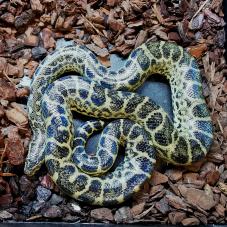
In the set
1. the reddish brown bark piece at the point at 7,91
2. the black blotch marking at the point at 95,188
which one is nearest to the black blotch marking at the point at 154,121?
the black blotch marking at the point at 95,188

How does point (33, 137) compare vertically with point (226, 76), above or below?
below

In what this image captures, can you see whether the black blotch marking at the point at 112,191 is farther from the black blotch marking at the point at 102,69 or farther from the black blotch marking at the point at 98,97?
the black blotch marking at the point at 102,69

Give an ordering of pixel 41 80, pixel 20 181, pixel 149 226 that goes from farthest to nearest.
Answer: pixel 41 80 → pixel 20 181 → pixel 149 226

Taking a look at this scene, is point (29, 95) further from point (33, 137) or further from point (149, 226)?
point (149, 226)

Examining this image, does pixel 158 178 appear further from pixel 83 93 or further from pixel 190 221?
pixel 83 93

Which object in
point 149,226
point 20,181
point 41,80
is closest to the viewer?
point 149,226

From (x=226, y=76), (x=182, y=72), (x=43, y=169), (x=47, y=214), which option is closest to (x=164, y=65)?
(x=182, y=72)
